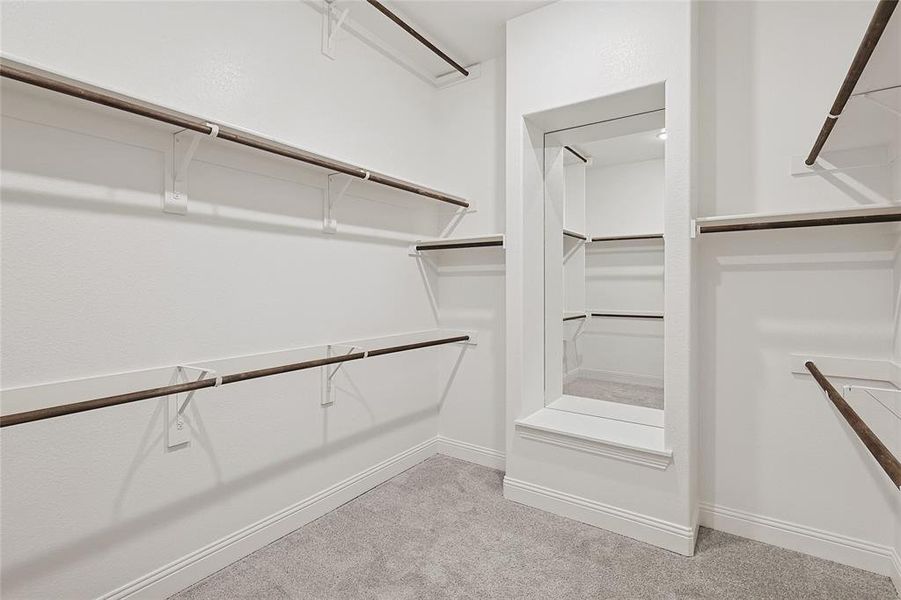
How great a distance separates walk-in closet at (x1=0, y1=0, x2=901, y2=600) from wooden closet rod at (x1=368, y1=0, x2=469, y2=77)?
0.02m

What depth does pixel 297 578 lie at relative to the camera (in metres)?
1.69

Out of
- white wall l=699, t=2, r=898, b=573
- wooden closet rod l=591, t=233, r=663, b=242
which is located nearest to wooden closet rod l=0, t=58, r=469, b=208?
wooden closet rod l=591, t=233, r=663, b=242

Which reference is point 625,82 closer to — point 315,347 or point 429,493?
point 315,347

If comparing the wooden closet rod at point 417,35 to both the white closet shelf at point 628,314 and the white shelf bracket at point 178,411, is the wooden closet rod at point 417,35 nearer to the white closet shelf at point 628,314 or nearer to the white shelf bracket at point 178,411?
the white closet shelf at point 628,314

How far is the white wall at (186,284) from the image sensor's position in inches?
51.8

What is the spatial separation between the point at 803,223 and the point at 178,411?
2.55 metres

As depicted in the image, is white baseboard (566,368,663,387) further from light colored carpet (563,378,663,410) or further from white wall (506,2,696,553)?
white wall (506,2,696,553)

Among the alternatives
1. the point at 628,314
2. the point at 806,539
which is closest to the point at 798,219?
the point at 628,314

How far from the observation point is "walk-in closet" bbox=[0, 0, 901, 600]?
1.38 m

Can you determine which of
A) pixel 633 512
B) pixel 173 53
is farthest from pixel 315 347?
pixel 633 512

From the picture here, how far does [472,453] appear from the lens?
9.25 feet

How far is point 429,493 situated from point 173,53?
232 centimetres

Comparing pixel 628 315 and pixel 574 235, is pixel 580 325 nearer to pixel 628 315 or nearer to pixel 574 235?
pixel 628 315

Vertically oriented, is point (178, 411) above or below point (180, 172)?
below
